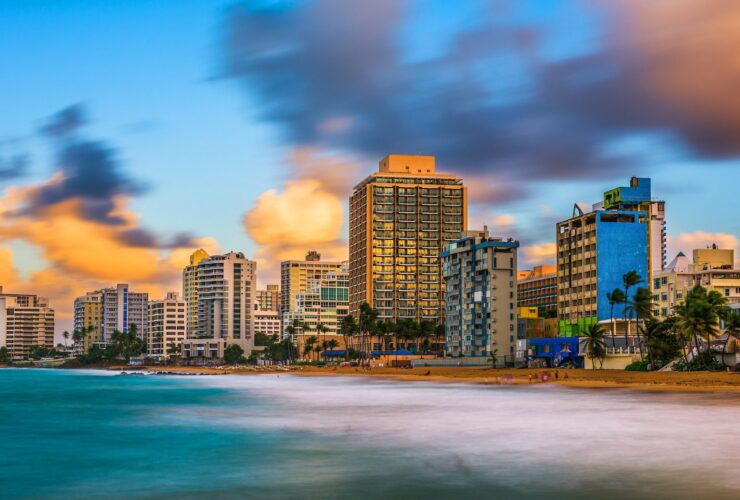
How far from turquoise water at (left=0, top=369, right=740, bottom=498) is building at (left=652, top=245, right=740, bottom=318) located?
88.0 metres

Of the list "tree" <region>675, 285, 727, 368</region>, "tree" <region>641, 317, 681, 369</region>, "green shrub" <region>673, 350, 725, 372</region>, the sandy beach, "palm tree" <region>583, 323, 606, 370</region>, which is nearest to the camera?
the sandy beach

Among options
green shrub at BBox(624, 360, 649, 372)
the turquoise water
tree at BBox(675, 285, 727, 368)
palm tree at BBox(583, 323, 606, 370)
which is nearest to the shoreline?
green shrub at BBox(624, 360, 649, 372)

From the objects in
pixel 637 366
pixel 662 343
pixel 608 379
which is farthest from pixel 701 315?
pixel 637 366

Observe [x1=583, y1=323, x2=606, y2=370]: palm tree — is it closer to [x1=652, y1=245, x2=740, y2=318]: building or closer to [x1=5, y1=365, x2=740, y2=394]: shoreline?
[x1=5, y1=365, x2=740, y2=394]: shoreline

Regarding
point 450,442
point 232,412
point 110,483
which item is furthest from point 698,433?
point 232,412

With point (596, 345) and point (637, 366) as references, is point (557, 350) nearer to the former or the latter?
point (596, 345)

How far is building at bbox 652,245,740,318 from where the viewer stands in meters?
166

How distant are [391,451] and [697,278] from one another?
137 metres

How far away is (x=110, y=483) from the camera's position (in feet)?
131

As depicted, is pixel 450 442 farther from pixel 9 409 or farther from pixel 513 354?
pixel 513 354

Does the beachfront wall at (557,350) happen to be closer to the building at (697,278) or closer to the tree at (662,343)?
the building at (697,278)

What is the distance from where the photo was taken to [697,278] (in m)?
170

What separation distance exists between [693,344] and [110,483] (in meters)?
103

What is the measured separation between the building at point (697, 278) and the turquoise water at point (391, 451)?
88.0m
